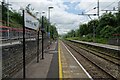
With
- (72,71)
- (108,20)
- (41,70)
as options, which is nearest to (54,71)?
(41,70)

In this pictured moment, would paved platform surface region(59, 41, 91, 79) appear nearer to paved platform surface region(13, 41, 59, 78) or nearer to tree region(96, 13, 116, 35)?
paved platform surface region(13, 41, 59, 78)

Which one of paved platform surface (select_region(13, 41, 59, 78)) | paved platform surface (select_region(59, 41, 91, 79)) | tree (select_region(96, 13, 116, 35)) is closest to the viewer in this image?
paved platform surface (select_region(13, 41, 59, 78))

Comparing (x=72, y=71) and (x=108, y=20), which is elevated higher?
(x=108, y=20)

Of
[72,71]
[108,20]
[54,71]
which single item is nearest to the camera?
[54,71]

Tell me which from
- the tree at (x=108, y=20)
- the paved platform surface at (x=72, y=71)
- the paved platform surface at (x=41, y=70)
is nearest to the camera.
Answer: the paved platform surface at (x=41, y=70)

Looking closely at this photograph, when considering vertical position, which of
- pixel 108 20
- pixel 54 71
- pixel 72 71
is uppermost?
pixel 108 20

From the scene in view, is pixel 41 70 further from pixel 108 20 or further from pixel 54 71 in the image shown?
pixel 108 20

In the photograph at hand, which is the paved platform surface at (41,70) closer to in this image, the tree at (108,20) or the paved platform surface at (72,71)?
the paved platform surface at (72,71)

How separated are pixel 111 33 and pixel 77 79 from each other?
206ft

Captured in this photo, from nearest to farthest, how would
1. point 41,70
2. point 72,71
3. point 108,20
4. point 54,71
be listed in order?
point 54,71 < point 41,70 < point 72,71 < point 108,20

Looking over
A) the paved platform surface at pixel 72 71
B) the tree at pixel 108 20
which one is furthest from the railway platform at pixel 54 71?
the tree at pixel 108 20

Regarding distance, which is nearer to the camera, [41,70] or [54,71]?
[54,71]

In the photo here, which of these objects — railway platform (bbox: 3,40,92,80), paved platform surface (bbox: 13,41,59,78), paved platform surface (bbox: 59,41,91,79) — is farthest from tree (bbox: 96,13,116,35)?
paved platform surface (bbox: 13,41,59,78)

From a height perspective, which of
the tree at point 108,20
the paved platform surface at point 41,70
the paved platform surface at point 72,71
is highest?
the tree at point 108,20
